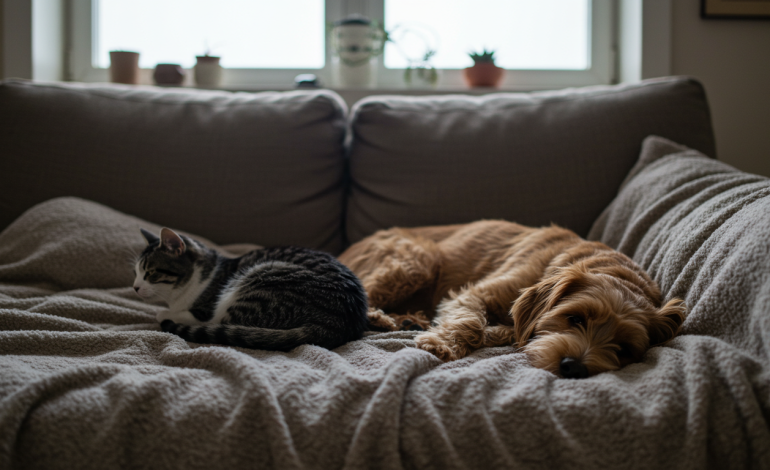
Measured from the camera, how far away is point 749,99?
3.04 meters

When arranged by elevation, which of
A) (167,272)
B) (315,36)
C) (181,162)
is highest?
(315,36)

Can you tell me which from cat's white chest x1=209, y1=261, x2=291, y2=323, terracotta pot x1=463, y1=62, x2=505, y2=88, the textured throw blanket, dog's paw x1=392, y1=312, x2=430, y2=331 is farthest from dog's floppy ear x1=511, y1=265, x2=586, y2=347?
terracotta pot x1=463, y1=62, x2=505, y2=88

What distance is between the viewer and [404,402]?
1.06 m

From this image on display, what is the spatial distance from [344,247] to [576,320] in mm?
1380

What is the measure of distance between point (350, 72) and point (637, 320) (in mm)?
2547

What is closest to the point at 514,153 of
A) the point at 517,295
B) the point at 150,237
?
the point at 517,295

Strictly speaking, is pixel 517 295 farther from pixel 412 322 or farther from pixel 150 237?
pixel 150 237

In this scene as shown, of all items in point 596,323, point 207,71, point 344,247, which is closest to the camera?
point 596,323

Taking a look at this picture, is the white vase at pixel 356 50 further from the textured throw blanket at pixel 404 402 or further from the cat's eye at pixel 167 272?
the textured throw blanket at pixel 404 402

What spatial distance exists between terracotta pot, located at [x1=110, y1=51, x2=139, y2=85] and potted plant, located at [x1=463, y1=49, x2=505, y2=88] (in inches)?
90.6

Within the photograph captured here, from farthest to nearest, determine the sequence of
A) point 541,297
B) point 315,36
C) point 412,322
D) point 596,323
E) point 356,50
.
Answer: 1. point 315,36
2. point 356,50
3. point 412,322
4. point 541,297
5. point 596,323

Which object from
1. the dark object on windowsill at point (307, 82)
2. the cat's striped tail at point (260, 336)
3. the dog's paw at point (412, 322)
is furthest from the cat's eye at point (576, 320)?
the dark object on windowsill at point (307, 82)

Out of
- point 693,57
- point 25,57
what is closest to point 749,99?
point 693,57

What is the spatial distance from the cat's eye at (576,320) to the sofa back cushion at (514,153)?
90cm
